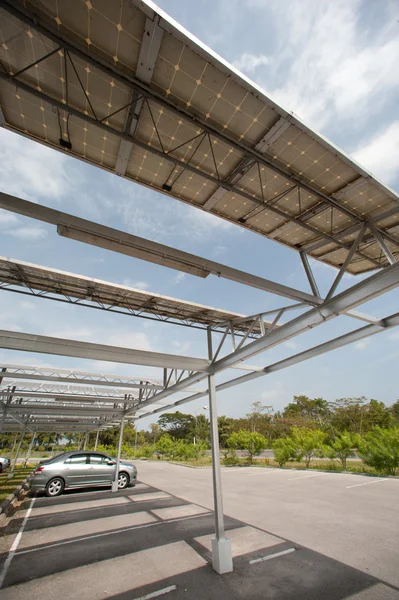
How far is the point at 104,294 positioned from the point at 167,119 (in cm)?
386

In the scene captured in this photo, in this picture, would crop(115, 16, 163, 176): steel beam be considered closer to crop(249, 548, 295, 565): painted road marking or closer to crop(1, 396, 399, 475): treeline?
crop(249, 548, 295, 565): painted road marking

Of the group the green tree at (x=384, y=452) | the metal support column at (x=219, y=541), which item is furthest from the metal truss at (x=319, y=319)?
the green tree at (x=384, y=452)

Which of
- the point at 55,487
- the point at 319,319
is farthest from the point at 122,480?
the point at 319,319

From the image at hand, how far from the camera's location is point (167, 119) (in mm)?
3273

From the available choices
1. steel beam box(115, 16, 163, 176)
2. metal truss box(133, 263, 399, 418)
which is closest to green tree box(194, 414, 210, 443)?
metal truss box(133, 263, 399, 418)

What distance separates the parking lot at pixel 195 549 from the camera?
3900mm

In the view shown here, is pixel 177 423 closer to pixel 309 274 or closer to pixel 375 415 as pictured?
pixel 375 415

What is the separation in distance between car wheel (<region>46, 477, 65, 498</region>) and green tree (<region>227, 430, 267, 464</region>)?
60.6 ft

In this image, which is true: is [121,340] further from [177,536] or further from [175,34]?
[175,34]

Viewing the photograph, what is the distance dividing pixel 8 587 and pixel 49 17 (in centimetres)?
723

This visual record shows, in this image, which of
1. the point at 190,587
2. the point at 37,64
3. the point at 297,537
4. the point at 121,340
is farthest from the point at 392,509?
the point at 37,64

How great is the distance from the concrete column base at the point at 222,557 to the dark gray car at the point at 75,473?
9192 mm

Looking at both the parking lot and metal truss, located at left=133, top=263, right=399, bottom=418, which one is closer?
metal truss, located at left=133, top=263, right=399, bottom=418

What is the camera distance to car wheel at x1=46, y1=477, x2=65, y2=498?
10.6m
